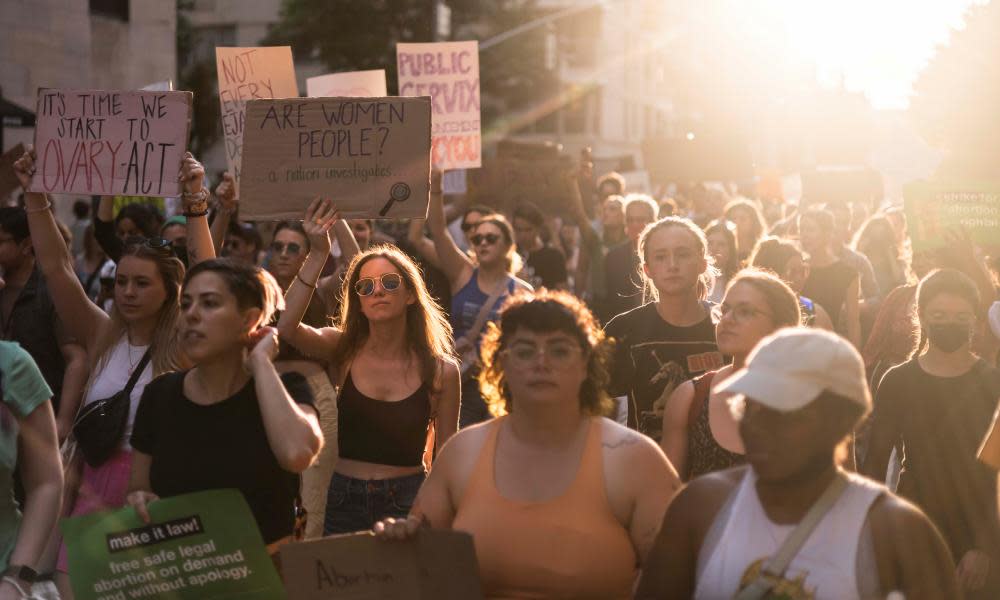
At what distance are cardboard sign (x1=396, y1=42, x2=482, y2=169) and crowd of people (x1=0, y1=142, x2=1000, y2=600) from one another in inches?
81.8

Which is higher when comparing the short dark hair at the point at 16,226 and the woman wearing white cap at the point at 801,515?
the short dark hair at the point at 16,226

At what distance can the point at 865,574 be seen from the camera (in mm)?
3605

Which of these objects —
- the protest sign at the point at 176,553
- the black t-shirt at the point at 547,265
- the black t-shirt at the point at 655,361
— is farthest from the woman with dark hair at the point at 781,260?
the protest sign at the point at 176,553

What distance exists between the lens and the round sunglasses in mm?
7207

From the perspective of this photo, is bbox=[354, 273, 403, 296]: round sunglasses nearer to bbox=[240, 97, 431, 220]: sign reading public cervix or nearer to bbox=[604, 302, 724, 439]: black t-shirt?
bbox=[240, 97, 431, 220]: sign reading public cervix

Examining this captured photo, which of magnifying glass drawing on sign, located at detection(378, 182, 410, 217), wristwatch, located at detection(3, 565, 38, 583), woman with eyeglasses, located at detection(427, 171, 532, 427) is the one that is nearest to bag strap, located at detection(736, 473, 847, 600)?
wristwatch, located at detection(3, 565, 38, 583)

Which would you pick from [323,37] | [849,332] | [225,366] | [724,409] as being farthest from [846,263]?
[323,37]

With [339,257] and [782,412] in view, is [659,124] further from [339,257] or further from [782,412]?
[782,412]

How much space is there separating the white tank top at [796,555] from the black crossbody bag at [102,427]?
280 cm

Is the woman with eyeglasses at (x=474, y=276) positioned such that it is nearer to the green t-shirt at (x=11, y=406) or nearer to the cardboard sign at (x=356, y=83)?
the cardboard sign at (x=356, y=83)

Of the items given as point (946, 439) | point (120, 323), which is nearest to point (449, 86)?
point (120, 323)

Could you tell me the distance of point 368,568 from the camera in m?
4.46

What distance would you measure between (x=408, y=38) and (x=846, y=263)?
4305 centimetres

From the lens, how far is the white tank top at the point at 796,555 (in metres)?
3.60
